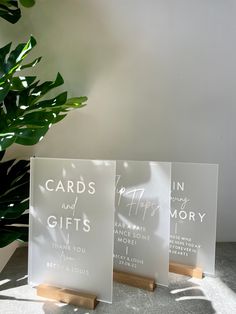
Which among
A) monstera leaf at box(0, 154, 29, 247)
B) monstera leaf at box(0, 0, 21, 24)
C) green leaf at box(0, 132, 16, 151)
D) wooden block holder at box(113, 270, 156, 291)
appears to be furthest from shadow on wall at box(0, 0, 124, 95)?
wooden block holder at box(113, 270, 156, 291)

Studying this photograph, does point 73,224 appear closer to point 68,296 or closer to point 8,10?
point 68,296

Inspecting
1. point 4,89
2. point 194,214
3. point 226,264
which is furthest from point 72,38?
point 226,264

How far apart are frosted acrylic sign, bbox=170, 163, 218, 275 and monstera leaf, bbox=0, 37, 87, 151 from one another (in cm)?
45

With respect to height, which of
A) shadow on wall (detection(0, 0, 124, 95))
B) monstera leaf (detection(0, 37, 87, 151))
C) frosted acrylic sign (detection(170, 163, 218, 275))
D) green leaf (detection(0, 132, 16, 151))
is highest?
shadow on wall (detection(0, 0, 124, 95))

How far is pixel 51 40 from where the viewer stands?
1.10 metres

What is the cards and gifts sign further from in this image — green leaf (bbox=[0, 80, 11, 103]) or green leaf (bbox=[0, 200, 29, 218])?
green leaf (bbox=[0, 80, 11, 103])

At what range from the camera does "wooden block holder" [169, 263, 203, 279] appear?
2.73 ft

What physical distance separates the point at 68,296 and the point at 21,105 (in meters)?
0.57

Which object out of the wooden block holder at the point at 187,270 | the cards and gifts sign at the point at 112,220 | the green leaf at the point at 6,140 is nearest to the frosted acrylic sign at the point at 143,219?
the cards and gifts sign at the point at 112,220

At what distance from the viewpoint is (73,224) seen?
69 cm

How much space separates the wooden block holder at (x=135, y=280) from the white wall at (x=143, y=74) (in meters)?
0.52

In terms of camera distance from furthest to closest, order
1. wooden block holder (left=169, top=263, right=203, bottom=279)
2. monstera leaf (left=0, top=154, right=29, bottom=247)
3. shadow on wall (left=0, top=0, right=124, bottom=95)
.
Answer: shadow on wall (left=0, top=0, right=124, bottom=95), wooden block holder (left=169, top=263, right=203, bottom=279), monstera leaf (left=0, top=154, right=29, bottom=247)

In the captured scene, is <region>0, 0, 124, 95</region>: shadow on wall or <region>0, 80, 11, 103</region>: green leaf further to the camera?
<region>0, 0, 124, 95</region>: shadow on wall

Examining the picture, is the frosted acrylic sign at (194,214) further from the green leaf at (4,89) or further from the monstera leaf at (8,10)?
the monstera leaf at (8,10)
